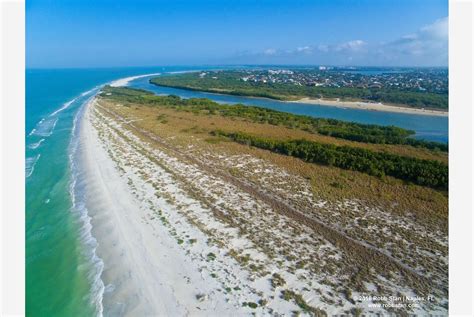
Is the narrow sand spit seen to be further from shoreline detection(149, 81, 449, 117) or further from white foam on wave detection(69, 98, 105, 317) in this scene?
shoreline detection(149, 81, 449, 117)

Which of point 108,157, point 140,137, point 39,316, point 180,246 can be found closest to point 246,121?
point 140,137

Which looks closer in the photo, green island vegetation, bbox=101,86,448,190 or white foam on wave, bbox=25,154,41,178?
green island vegetation, bbox=101,86,448,190

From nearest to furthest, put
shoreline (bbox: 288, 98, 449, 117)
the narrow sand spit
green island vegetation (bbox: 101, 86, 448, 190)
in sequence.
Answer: the narrow sand spit → green island vegetation (bbox: 101, 86, 448, 190) → shoreline (bbox: 288, 98, 449, 117)

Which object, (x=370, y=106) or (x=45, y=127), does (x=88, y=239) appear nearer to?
(x=45, y=127)

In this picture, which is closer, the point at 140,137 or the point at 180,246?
the point at 180,246

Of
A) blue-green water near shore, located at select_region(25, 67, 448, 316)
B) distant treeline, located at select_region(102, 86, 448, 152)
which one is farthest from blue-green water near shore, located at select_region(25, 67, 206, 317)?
distant treeline, located at select_region(102, 86, 448, 152)

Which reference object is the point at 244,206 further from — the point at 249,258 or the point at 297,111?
the point at 297,111

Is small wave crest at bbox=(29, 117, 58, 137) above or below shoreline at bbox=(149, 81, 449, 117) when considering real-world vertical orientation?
below
